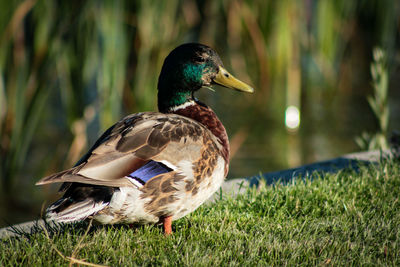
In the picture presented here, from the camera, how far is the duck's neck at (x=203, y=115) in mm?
3266

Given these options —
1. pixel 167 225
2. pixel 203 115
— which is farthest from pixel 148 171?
pixel 203 115

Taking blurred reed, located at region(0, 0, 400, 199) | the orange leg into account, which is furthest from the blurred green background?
the orange leg

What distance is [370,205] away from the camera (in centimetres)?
317

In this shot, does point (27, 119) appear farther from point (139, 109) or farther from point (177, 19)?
point (177, 19)

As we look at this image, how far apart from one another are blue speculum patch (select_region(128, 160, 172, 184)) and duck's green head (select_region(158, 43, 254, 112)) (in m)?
0.72

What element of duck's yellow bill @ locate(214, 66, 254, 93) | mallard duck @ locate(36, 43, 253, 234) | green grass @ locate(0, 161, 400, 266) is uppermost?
duck's yellow bill @ locate(214, 66, 254, 93)

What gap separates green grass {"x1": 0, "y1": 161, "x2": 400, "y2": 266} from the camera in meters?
2.52

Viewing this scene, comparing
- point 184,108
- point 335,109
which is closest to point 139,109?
point 184,108

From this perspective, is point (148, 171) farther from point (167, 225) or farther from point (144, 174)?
point (167, 225)

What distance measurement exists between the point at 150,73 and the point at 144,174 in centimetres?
281

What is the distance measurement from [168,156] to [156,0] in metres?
2.60

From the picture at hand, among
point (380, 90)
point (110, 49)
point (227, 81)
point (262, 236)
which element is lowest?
point (262, 236)

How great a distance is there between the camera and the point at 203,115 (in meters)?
3.32

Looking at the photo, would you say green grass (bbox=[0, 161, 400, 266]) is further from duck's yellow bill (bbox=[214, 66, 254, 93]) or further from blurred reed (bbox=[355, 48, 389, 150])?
blurred reed (bbox=[355, 48, 389, 150])
